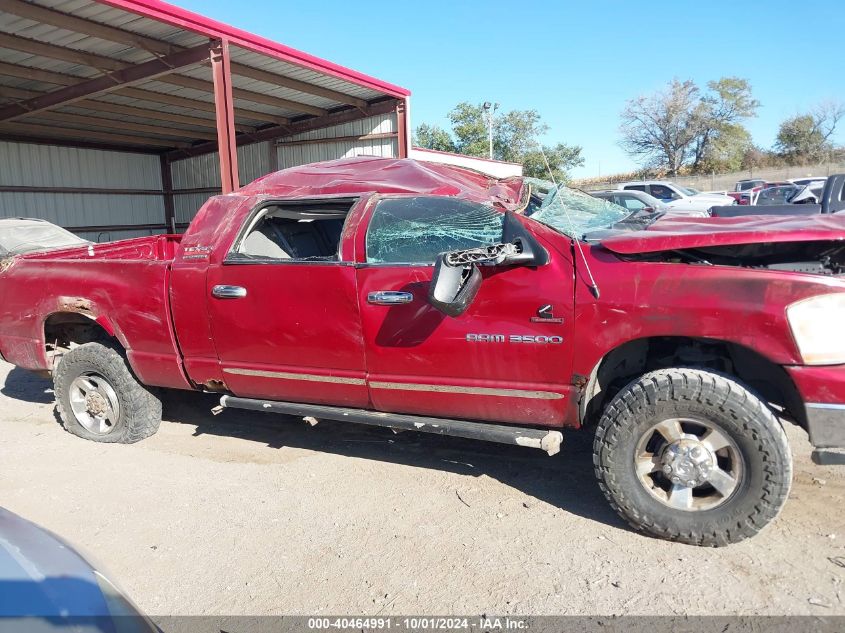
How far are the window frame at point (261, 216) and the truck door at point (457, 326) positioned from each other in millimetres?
136

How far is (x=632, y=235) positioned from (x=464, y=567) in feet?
6.05

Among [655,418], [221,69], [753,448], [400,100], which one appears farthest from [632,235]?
[400,100]

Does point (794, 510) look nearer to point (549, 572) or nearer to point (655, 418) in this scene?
point (655, 418)

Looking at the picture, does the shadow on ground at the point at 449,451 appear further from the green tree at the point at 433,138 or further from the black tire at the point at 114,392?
the green tree at the point at 433,138

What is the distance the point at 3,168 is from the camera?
17281 millimetres

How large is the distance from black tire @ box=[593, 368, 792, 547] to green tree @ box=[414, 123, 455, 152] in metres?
47.0

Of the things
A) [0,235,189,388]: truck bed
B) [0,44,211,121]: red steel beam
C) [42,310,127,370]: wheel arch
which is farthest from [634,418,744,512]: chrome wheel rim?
[0,44,211,121]: red steel beam

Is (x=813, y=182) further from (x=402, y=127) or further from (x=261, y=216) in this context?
(x=261, y=216)

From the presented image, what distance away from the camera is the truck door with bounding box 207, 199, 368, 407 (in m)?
3.69

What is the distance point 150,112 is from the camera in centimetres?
1595

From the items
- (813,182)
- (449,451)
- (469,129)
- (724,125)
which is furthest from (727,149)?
(449,451)

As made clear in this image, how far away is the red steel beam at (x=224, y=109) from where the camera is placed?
9891 millimetres

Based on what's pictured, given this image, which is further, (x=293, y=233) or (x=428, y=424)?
(x=293, y=233)

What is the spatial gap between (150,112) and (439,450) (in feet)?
49.0
